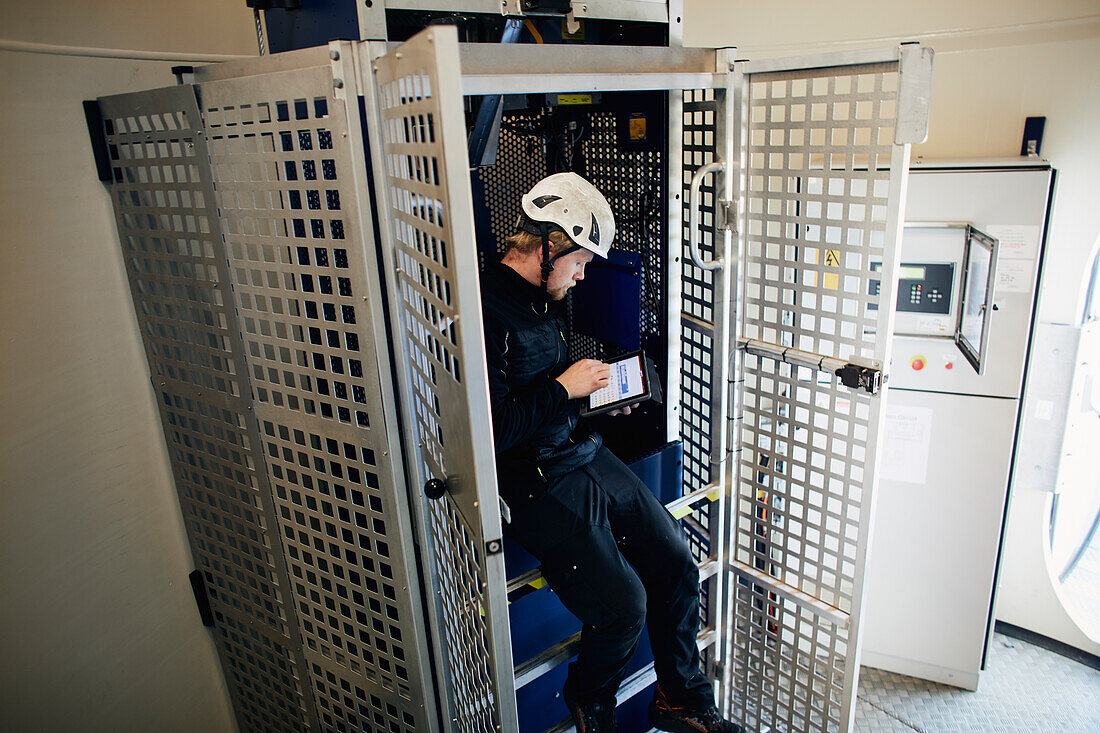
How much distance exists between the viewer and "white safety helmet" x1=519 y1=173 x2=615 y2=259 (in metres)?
1.99

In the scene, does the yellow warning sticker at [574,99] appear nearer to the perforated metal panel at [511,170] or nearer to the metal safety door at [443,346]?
the perforated metal panel at [511,170]

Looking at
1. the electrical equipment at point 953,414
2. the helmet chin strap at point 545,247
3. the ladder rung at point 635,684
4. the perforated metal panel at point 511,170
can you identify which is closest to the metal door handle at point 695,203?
the helmet chin strap at point 545,247

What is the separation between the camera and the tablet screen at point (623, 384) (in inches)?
83.4

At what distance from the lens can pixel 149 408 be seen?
6.79ft

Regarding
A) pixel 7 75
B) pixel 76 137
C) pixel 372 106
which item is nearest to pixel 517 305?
pixel 372 106

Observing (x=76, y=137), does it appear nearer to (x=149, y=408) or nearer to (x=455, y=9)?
(x=149, y=408)

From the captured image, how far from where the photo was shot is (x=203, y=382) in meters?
1.91

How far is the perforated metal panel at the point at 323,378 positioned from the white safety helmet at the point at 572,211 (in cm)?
56

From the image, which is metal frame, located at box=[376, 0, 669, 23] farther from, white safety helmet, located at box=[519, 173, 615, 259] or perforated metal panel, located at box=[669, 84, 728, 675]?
white safety helmet, located at box=[519, 173, 615, 259]

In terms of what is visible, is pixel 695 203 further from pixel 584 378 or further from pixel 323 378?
pixel 323 378

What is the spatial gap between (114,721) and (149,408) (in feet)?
3.03

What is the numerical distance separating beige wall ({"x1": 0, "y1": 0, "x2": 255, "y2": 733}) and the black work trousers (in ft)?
3.60

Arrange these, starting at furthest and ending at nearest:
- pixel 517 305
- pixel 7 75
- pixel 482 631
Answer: pixel 517 305
pixel 7 75
pixel 482 631

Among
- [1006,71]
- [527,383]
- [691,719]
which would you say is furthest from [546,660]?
[1006,71]
